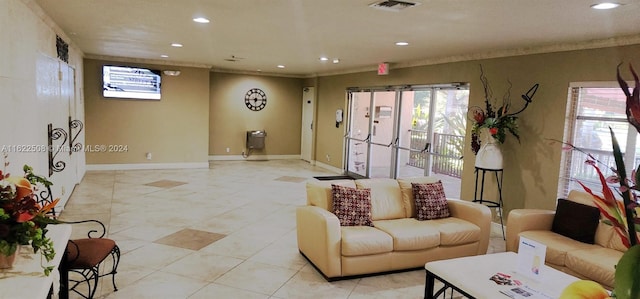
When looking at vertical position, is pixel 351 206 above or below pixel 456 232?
above

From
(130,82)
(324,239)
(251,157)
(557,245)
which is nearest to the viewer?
(324,239)

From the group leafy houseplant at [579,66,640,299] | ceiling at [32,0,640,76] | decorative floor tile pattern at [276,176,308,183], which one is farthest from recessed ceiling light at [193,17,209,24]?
decorative floor tile pattern at [276,176,308,183]

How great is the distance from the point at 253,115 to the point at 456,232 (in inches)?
300

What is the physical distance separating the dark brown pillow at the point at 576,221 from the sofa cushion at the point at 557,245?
0.07 meters

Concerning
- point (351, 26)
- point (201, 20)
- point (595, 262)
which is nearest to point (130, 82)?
point (201, 20)

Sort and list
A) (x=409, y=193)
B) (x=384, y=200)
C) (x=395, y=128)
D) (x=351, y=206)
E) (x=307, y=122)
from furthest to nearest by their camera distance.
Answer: (x=307, y=122), (x=395, y=128), (x=409, y=193), (x=384, y=200), (x=351, y=206)

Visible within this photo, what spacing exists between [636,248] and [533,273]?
A: 223 cm

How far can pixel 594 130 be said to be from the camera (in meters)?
4.43

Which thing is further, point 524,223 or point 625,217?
point 524,223

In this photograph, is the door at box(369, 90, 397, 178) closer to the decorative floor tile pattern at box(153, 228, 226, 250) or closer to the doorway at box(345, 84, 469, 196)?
the doorway at box(345, 84, 469, 196)

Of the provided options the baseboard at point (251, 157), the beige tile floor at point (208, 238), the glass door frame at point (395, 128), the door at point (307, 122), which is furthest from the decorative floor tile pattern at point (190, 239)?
the door at point (307, 122)

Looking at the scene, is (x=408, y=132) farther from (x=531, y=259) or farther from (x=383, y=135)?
(x=531, y=259)

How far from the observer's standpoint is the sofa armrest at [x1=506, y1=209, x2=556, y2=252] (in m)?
4.05

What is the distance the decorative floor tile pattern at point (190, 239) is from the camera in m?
4.39
